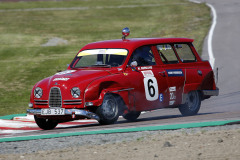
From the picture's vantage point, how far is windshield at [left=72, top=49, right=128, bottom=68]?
11.1 m

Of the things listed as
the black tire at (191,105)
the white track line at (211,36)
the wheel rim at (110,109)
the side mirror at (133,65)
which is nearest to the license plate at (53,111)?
the wheel rim at (110,109)

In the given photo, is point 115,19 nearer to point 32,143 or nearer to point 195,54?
point 195,54

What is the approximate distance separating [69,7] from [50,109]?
32.8 meters

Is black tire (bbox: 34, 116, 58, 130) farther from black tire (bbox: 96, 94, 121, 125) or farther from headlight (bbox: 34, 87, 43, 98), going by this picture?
black tire (bbox: 96, 94, 121, 125)

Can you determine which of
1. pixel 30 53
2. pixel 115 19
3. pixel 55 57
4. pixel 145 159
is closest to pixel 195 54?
pixel 145 159

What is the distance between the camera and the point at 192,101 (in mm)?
12297

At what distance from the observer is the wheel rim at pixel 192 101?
12.1 m

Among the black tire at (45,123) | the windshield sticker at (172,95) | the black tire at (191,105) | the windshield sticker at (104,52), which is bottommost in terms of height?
the black tire at (45,123)

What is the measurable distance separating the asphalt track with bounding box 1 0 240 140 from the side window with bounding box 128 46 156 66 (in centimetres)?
116

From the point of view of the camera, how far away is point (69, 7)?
139 ft

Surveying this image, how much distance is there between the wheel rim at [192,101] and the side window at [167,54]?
0.87 meters

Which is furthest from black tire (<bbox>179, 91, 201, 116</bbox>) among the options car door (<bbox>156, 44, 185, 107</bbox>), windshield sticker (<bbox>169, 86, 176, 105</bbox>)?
windshield sticker (<bbox>169, 86, 176, 105</bbox>)

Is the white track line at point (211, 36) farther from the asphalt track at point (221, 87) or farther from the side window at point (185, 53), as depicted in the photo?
the side window at point (185, 53)

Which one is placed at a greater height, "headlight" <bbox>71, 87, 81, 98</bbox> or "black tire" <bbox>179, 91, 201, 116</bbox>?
"headlight" <bbox>71, 87, 81, 98</bbox>
